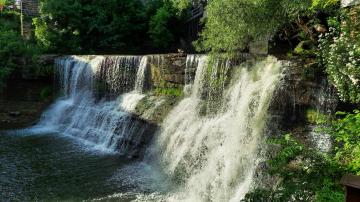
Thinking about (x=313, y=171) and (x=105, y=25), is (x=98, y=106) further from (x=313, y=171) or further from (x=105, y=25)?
(x=313, y=171)

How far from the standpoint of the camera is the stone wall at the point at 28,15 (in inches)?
950

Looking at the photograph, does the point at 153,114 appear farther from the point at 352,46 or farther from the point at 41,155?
the point at 352,46

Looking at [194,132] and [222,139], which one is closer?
[222,139]

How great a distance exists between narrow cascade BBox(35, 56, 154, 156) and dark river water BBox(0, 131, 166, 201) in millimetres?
724

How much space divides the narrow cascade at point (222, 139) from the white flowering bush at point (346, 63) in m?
1.52

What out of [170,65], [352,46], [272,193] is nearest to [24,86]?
[170,65]

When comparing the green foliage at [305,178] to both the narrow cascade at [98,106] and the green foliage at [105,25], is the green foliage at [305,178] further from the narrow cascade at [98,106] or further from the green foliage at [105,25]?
the green foliage at [105,25]

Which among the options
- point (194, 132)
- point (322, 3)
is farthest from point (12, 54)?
point (322, 3)

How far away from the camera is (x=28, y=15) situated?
26.1 m

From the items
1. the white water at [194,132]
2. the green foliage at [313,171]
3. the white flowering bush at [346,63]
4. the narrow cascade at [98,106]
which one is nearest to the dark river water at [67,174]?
the white water at [194,132]

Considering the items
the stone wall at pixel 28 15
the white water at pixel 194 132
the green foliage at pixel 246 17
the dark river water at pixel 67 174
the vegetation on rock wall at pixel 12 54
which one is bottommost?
the dark river water at pixel 67 174

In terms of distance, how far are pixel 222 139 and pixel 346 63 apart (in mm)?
3428

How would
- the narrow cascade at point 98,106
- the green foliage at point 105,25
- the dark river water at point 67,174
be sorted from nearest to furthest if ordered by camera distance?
the dark river water at point 67,174 → the narrow cascade at point 98,106 → the green foliage at point 105,25

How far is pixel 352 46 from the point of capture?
8094 millimetres
